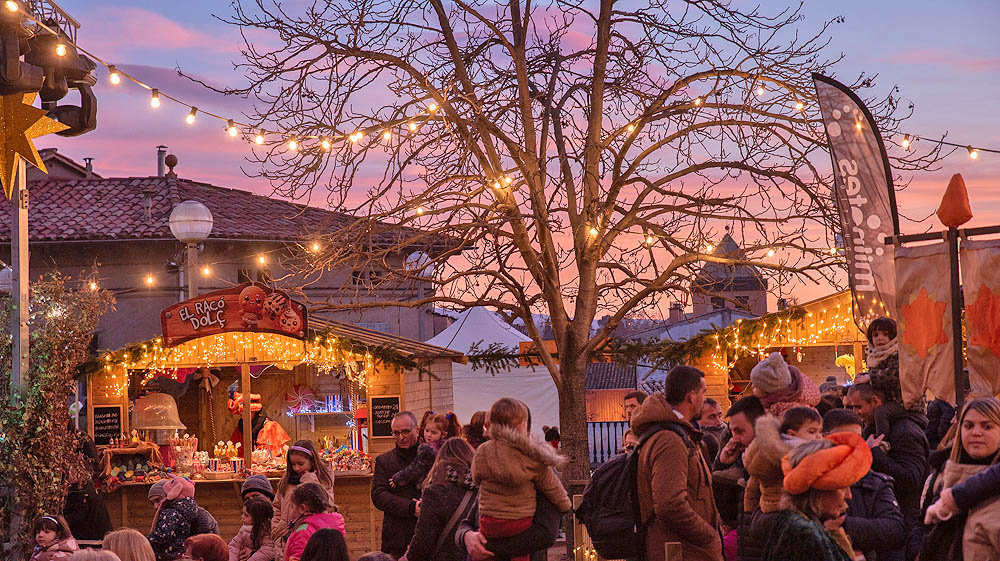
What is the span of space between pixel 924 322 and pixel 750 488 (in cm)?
194

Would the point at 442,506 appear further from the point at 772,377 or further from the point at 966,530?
the point at 966,530

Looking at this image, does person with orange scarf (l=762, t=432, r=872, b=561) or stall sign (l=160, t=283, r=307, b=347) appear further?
stall sign (l=160, t=283, r=307, b=347)

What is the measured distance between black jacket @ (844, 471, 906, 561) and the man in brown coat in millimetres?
722

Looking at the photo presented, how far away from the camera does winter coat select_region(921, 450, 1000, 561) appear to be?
4.51m

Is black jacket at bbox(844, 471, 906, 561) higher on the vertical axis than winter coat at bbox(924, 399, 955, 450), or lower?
lower

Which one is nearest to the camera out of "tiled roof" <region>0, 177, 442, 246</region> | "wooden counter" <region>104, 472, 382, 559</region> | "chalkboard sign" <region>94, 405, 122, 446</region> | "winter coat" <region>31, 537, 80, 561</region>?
"winter coat" <region>31, 537, 80, 561</region>

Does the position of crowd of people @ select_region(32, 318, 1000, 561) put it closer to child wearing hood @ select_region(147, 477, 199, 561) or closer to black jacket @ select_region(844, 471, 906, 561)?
black jacket @ select_region(844, 471, 906, 561)

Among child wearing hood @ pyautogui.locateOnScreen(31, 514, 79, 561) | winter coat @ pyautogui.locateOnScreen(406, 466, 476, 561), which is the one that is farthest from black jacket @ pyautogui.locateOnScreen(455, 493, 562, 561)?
child wearing hood @ pyautogui.locateOnScreen(31, 514, 79, 561)

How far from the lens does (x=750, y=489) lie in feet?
15.3

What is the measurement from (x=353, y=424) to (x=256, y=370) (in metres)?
1.51

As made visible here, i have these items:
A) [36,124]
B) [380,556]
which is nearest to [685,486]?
[380,556]

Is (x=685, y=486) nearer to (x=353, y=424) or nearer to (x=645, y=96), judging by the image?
(x=645, y=96)

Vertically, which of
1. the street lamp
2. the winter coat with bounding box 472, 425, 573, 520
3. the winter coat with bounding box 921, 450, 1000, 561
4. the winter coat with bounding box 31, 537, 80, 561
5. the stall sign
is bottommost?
the winter coat with bounding box 31, 537, 80, 561

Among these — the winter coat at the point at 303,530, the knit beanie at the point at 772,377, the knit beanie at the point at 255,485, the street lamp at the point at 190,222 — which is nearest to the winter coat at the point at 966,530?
the knit beanie at the point at 772,377
